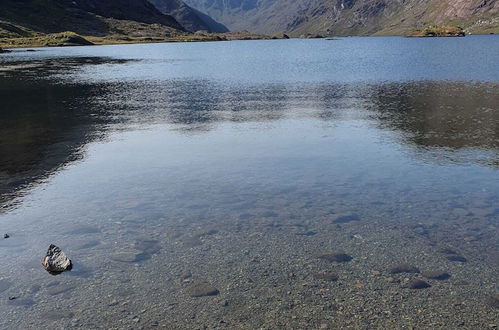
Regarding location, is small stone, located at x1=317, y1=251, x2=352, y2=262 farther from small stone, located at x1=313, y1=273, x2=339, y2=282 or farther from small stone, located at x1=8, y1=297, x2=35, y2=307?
small stone, located at x1=8, y1=297, x2=35, y2=307

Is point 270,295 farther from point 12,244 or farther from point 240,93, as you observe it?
point 240,93

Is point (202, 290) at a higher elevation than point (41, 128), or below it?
below

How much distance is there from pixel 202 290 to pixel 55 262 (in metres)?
Answer: 7.04

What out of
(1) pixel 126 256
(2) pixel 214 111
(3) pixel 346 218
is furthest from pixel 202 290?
(2) pixel 214 111

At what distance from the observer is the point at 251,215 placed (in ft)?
84.7

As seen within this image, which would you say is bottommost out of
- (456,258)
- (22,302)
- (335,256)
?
(22,302)

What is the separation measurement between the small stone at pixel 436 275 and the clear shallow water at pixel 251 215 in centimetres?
40

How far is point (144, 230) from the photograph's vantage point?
24031 mm

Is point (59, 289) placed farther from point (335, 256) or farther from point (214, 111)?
point (214, 111)

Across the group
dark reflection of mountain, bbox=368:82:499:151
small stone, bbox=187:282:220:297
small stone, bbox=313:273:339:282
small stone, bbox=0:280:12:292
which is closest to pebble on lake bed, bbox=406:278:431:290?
small stone, bbox=313:273:339:282

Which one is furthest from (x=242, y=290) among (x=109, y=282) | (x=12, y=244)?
(x=12, y=244)

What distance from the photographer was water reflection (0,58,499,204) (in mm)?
39375

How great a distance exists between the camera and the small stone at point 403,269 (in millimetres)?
19438

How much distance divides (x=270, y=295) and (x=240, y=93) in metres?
61.3
